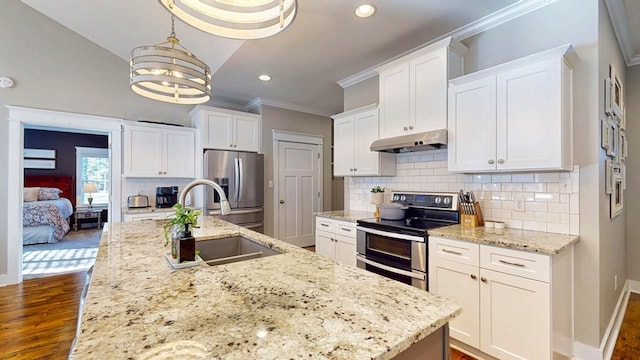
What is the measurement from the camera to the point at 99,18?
3.54 metres

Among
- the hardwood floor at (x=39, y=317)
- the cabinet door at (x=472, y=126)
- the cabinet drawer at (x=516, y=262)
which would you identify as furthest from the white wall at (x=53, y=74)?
the cabinet drawer at (x=516, y=262)

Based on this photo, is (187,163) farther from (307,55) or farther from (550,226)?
(550,226)

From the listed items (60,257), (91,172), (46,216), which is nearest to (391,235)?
(60,257)

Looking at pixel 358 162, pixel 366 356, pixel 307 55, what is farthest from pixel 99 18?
pixel 366 356

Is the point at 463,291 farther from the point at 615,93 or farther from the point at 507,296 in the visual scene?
the point at 615,93

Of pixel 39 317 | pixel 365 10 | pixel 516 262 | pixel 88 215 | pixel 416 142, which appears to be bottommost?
pixel 39 317

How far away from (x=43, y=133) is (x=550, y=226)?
10.5 m

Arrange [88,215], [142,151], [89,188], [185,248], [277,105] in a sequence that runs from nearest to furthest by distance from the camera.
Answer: [185,248] → [142,151] → [277,105] → [88,215] → [89,188]

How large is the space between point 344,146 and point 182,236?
266 centimetres

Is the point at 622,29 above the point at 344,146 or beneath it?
above

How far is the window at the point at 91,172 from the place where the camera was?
306 inches

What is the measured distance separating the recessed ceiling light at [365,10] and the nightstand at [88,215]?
8.28 metres

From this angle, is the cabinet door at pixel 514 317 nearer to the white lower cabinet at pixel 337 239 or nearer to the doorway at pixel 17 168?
the white lower cabinet at pixel 337 239

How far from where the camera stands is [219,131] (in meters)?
4.46
